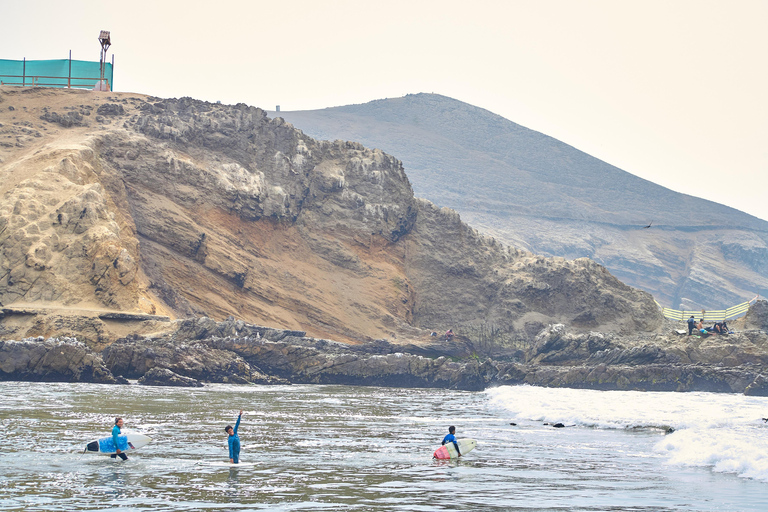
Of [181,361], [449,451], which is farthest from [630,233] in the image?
[449,451]

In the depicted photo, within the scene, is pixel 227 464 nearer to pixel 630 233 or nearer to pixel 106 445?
pixel 106 445

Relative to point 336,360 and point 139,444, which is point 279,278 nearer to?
point 336,360

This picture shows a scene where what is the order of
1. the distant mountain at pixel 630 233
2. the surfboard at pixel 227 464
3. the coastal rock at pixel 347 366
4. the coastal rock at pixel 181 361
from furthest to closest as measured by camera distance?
the distant mountain at pixel 630 233 < the coastal rock at pixel 347 366 < the coastal rock at pixel 181 361 < the surfboard at pixel 227 464

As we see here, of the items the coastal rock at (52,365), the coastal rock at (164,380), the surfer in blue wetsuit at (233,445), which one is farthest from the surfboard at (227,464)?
the coastal rock at (52,365)

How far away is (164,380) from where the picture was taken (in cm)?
4097

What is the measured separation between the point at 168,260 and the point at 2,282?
1491 centimetres

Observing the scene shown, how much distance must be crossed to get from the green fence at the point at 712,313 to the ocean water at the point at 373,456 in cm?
2829

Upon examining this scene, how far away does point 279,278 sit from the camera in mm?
68375

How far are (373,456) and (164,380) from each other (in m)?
23.8

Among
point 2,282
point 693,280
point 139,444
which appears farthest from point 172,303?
point 693,280

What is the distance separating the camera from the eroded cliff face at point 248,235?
2138 inches

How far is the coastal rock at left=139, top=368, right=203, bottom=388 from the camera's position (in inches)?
1608

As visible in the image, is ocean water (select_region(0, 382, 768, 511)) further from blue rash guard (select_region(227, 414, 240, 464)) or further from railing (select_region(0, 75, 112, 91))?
railing (select_region(0, 75, 112, 91))

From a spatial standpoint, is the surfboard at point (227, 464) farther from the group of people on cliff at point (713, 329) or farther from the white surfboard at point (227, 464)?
the group of people on cliff at point (713, 329)
